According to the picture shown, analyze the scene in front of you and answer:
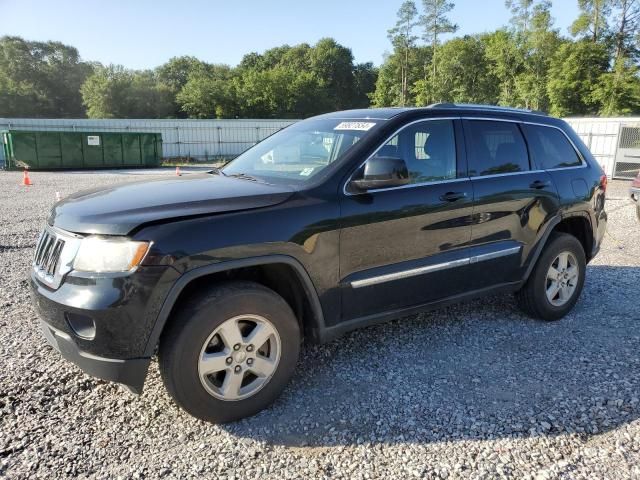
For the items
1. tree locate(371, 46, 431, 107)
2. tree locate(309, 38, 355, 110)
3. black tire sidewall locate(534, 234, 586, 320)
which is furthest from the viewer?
tree locate(309, 38, 355, 110)

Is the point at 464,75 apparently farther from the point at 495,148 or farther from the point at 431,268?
the point at 431,268

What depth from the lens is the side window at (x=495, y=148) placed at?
3.91 meters

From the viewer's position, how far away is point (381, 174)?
122 inches

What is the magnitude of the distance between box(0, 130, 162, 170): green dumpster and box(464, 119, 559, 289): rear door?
24.1 metres

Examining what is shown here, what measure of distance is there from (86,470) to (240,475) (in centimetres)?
79

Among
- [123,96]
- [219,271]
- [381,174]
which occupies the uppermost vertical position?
[123,96]

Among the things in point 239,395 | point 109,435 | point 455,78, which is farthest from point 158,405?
point 455,78

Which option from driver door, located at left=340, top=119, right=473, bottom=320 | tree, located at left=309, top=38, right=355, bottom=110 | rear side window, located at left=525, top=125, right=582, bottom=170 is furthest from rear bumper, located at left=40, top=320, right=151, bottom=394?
tree, located at left=309, top=38, right=355, bottom=110

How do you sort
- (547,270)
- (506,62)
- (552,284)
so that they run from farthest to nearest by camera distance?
(506,62) → (552,284) → (547,270)

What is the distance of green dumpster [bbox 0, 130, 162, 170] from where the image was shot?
22.9 meters

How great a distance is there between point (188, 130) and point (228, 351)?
3101cm

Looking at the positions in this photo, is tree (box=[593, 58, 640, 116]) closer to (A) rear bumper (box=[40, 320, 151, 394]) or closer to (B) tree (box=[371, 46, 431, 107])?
(B) tree (box=[371, 46, 431, 107])

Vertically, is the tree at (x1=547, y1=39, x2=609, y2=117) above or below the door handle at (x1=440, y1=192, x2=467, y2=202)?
above

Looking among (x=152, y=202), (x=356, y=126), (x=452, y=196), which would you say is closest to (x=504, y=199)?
(x=452, y=196)
